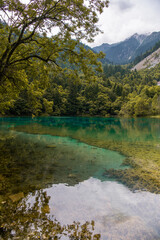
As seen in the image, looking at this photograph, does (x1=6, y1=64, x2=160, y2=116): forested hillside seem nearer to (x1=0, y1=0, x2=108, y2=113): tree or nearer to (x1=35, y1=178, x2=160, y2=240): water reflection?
(x1=0, y1=0, x2=108, y2=113): tree

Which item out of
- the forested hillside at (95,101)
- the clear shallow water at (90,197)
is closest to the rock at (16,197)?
the clear shallow water at (90,197)

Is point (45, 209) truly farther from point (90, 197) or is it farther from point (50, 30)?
point (50, 30)

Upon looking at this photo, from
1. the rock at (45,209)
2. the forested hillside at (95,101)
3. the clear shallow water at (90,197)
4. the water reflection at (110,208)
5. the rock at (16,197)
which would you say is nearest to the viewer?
the water reflection at (110,208)

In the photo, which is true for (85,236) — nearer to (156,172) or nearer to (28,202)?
(28,202)

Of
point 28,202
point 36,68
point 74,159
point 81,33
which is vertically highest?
point 81,33

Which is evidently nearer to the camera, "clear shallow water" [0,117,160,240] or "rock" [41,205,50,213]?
"clear shallow water" [0,117,160,240]

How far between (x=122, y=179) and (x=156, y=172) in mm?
2604

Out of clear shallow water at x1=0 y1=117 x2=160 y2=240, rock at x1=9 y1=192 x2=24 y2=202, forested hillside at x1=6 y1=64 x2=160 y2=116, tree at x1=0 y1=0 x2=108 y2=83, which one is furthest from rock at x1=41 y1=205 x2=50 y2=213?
forested hillside at x1=6 y1=64 x2=160 y2=116

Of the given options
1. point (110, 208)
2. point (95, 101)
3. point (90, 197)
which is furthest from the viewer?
point (95, 101)

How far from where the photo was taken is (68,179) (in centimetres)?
870

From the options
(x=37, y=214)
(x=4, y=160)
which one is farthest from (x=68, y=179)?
(x=4, y=160)

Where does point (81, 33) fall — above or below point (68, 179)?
above

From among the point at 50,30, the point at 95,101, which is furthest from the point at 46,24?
the point at 95,101

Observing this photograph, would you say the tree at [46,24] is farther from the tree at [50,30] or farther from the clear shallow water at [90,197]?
the clear shallow water at [90,197]
